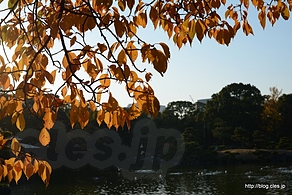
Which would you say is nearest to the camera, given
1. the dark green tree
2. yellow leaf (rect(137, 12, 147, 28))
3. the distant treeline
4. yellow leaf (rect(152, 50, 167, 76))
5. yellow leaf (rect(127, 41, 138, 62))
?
yellow leaf (rect(152, 50, 167, 76))

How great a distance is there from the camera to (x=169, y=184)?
1124cm

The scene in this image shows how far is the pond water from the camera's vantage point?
10016mm

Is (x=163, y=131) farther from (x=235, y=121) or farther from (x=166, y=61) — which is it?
(x=166, y=61)

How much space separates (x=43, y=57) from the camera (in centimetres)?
106

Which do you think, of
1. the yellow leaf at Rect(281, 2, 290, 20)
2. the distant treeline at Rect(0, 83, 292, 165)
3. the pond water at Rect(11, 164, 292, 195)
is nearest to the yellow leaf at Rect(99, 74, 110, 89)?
the yellow leaf at Rect(281, 2, 290, 20)

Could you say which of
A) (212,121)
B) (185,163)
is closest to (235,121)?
(212,121)

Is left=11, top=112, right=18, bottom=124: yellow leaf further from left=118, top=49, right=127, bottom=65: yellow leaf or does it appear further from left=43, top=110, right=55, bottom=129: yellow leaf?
left=118, top=49, right=127, bottom=65: yellow leaf

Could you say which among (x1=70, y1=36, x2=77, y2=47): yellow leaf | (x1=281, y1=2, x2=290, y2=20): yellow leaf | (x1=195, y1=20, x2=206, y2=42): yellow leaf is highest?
(x1=281, y1=2, x2=290, y2=20): yellow leaf

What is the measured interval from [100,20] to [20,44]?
0.30m

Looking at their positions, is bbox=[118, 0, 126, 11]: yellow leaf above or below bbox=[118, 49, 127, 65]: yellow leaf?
above

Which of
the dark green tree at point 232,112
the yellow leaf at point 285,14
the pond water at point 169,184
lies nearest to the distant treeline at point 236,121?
the dark green tree at point 232,112

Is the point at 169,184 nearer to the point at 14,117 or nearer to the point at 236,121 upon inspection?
the point at 14,117

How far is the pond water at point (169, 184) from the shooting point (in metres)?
10.0

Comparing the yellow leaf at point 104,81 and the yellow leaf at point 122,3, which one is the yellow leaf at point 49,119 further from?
the yellow leaf at point 122,3
